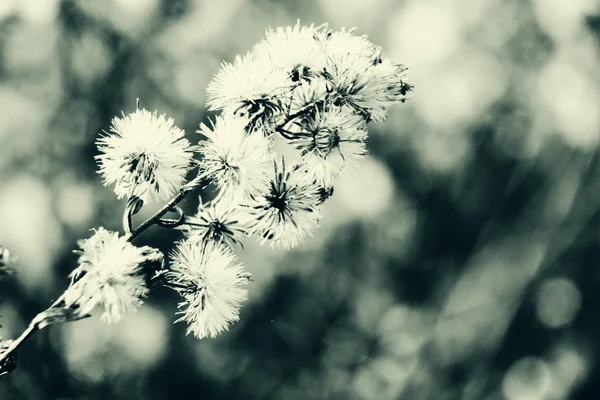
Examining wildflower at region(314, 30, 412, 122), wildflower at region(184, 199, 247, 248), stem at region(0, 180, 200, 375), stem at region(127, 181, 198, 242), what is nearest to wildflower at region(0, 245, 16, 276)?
stem at region(0, 180, 200, 375)

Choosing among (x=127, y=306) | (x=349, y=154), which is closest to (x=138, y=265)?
(x=127, y=306)

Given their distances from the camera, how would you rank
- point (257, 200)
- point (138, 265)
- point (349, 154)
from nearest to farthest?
point (138, 265) → point (257, 200) → point (349, 154)

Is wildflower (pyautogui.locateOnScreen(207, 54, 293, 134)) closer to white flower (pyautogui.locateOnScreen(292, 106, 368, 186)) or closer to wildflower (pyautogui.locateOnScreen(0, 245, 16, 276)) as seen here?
white flower (pyautogui.locateOnScreen(292, 106, 368, 186))

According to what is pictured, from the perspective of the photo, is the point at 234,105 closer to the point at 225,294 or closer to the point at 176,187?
the point at 176,187

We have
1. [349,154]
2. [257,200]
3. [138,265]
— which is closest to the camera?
[138,265]

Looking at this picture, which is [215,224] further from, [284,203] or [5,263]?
[5,263]

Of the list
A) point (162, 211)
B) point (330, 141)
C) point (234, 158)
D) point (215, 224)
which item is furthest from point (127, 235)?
point (330, 141)
